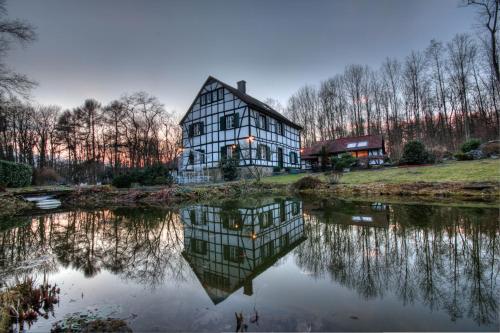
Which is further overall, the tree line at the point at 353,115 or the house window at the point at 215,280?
the tree line at the point at 353,115

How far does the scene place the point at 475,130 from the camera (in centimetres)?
2925

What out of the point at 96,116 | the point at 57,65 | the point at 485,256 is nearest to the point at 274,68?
the point at 57,65

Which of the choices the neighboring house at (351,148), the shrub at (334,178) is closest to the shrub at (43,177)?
the shrub at (334,178)

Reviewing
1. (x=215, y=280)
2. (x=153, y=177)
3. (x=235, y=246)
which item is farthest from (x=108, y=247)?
(x=153, y=177)

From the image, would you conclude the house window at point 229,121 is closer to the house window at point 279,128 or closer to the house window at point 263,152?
the house window at point 263,152

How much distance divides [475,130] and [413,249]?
35.8m

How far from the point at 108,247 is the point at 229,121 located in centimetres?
1975

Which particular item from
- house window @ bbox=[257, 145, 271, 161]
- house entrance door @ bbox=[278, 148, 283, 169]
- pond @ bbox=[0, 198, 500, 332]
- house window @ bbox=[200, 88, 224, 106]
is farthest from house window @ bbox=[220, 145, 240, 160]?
pond @ bbox=[0, 198, 500, 332]

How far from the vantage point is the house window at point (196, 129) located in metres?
25.6

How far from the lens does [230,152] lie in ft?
77.0

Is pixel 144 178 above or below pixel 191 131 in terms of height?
below

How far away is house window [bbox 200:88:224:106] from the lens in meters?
24.6

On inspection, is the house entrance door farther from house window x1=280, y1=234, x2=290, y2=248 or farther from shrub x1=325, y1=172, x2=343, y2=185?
house window x1=280, y1=234, x2=290, y2=248

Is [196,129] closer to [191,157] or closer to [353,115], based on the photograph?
[191,157]
